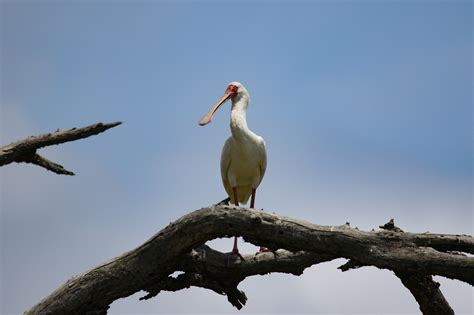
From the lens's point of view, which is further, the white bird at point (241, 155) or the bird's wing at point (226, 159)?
the bird's wing at point (226, 159)

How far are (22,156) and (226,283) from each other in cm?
321

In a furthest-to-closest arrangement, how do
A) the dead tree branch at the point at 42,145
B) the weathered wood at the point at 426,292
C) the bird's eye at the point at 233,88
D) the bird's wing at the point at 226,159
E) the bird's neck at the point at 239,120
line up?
the bird's eye at the point at 233,88
the bird's wing at the point at 226,159
the bird's neck at the point at 239,120
the dead tree branch at the point at 42,145
the weathered wood at the point at 426,292

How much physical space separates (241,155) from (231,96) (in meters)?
1.25

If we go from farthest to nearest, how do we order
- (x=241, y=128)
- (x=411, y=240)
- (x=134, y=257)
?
(x=241, y=128), (x=134, y=257), (x=411, y=240)

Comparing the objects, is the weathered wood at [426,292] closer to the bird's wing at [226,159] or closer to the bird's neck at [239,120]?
the bird's neck at [239,120]

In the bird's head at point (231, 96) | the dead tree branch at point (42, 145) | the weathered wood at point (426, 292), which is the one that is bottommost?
the weathered wood at point (426, 292)

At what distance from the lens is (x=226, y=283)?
32.9ft

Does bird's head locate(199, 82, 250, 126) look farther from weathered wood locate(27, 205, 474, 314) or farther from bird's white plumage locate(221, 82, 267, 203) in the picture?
weathered wood locate(27, 205, 474, 314)

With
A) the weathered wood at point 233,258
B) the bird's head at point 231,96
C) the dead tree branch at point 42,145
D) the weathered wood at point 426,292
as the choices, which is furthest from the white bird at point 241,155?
the weathered wood at point 426,292

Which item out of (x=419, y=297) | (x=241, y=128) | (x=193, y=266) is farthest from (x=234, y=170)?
(x=419, y=297)

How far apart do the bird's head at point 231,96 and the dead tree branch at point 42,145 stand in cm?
331

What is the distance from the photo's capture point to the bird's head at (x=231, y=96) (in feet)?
45.0

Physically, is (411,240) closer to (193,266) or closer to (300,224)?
(300,224)

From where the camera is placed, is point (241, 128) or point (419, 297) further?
point (241, 128)
